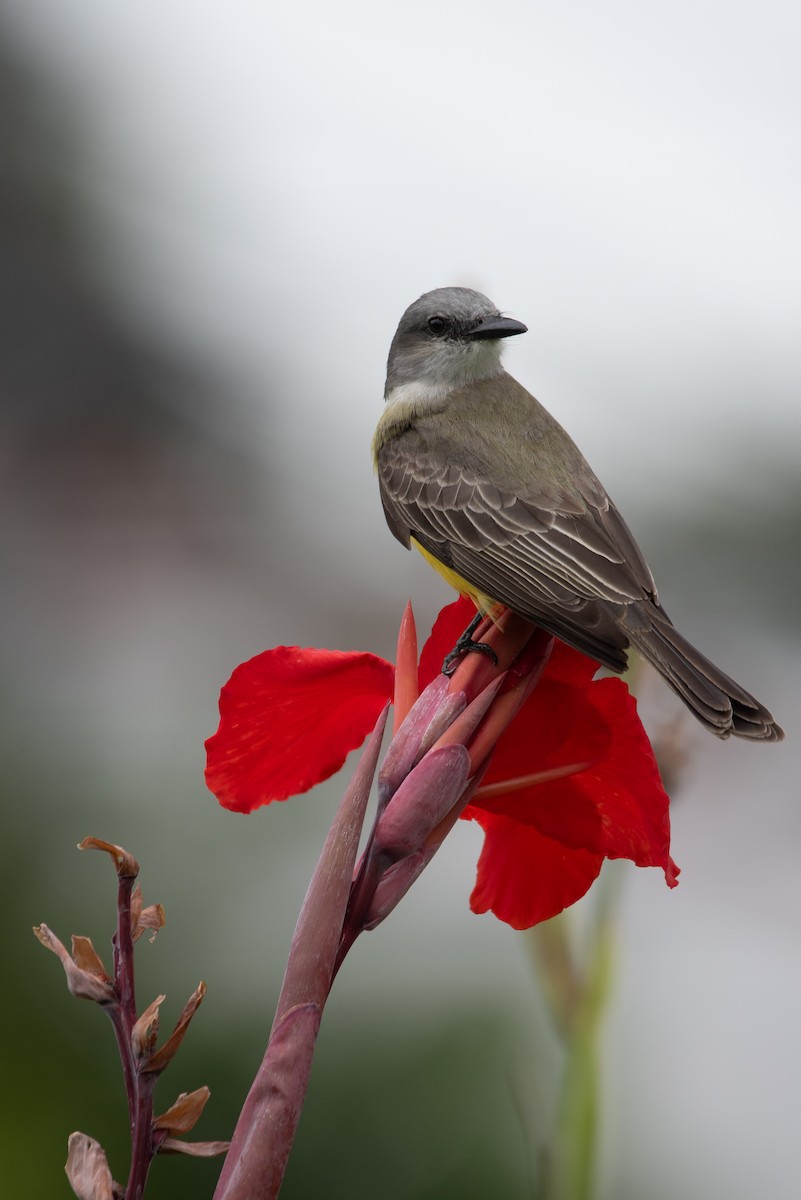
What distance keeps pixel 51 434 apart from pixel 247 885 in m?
1.53

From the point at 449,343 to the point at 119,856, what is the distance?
1602 millimetres

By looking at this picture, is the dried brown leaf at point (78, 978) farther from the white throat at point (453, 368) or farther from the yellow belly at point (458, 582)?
the white throat at point (453, 368)

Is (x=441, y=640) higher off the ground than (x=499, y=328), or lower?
lower

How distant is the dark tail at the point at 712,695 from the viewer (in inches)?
38.0

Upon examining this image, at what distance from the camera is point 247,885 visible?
2.01m

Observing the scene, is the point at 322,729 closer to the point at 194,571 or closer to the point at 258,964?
the point at 258,964

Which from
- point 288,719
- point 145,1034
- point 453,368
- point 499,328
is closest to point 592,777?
point 288,719

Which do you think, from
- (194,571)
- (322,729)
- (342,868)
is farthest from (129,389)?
(342,868)

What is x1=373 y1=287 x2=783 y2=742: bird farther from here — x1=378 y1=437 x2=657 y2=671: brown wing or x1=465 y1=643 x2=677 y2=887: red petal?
x1=465 y1=643 x2=677 y2=887: red petal

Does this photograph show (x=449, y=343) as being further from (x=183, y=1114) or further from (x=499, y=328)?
(x=183, y=1114)

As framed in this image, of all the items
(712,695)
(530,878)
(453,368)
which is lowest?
(530,878)

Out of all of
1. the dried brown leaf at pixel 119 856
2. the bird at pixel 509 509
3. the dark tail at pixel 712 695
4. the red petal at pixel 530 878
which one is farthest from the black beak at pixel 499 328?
the dried brown leaf at pixel 119 856

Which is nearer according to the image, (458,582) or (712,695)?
(712,695)

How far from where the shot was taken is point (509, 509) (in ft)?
5.24
